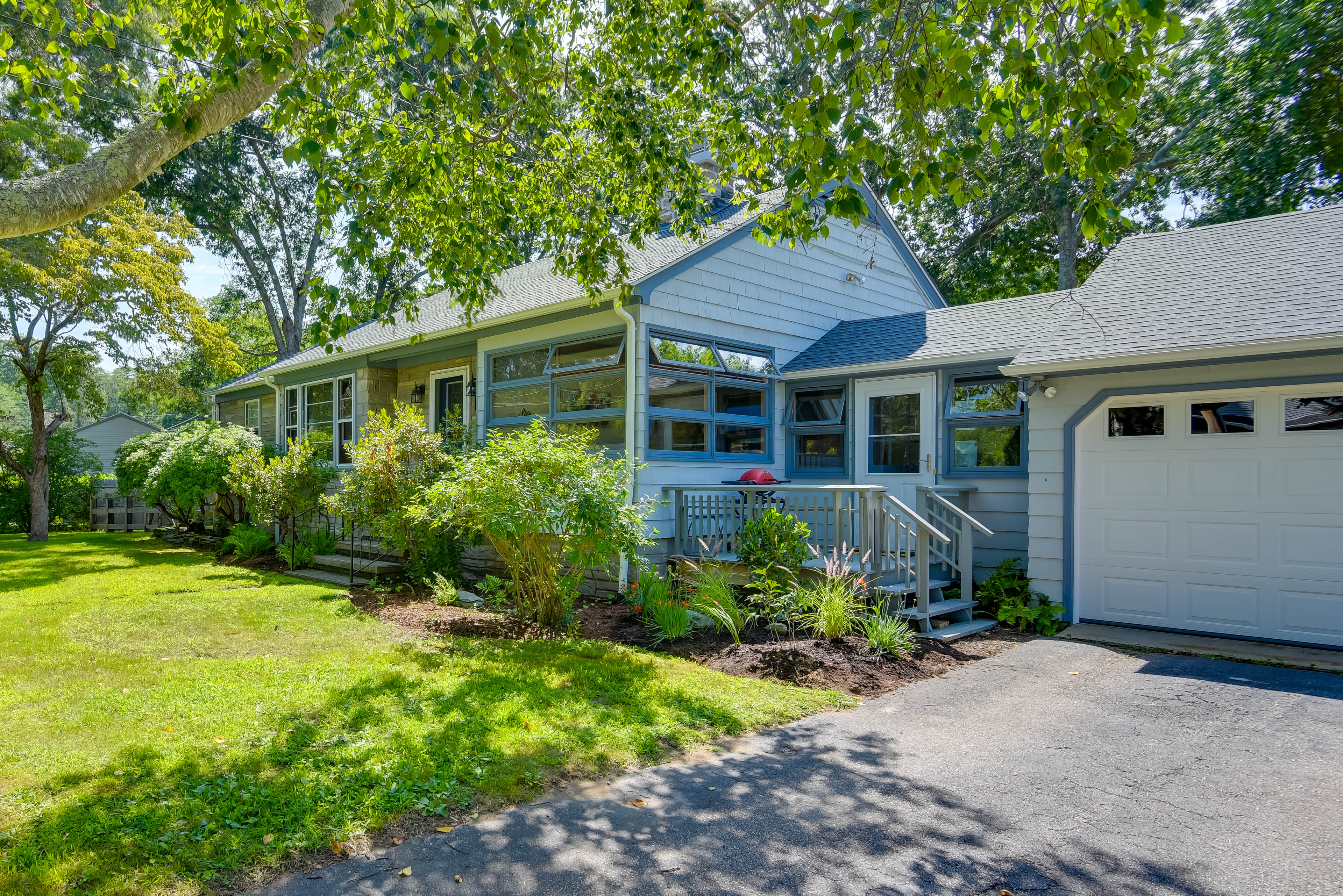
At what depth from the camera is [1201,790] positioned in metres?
3.85

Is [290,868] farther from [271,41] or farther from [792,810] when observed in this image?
[271,41]

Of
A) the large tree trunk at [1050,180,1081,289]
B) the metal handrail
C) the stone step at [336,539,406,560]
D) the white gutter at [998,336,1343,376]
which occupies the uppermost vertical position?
the large tree trunk at [1050,180,1081,289]

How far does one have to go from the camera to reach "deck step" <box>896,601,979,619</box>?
732cm

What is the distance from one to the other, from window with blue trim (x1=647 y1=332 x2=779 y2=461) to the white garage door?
417 centimetres

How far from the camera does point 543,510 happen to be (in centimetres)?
664

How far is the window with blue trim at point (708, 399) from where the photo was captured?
9281mm

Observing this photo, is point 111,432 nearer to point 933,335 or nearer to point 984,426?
point 933,335

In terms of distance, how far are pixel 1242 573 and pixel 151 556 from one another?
16.2 m

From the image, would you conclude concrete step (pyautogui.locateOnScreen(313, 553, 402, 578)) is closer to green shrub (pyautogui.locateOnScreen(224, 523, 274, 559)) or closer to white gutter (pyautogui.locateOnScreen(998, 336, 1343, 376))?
green shrub (pyautogui.locateOnScreen(224, 523, 274, 559))

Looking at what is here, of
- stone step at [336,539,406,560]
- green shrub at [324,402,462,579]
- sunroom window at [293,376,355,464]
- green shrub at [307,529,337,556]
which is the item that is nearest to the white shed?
sunroom window at [293,376,355,464]

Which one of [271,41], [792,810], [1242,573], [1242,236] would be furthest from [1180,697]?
[271,41]

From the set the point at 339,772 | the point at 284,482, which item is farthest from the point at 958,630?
the point at 284,482

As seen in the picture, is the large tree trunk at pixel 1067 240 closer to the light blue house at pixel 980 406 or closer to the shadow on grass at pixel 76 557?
the light blue house at pixel 980 406

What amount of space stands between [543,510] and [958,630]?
4301 mm
